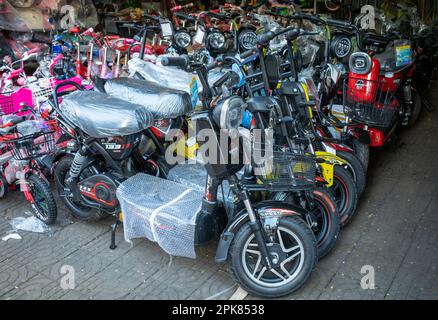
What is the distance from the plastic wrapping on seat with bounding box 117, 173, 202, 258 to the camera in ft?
10.8

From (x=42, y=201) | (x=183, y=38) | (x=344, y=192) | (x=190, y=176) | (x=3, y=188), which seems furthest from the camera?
(x=183, y=38)

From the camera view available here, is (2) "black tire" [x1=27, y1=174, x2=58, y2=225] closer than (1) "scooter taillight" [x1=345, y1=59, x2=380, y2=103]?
Yes

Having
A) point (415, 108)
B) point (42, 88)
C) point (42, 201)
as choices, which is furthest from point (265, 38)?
point (415, 108)

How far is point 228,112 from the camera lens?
272 centimetres

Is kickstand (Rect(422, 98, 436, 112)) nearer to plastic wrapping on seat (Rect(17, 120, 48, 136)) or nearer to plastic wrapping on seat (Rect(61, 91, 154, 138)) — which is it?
plastic wrapping on seat (Rect(61, 91, 154, 138))

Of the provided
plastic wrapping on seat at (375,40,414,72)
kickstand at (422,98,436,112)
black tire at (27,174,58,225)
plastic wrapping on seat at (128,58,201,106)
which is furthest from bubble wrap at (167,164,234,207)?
kickstand at (422,98,436,112)

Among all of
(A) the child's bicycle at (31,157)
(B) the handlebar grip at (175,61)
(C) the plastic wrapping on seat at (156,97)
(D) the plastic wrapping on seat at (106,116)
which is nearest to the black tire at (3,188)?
(A) the child's bicycle at (31,157)

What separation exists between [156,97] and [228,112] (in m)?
1.35

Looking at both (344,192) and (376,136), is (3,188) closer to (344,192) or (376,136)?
(344,192)

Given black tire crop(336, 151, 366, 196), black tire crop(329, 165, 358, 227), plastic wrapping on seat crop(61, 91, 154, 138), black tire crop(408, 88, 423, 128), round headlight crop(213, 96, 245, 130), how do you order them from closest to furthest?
round headlight crop(213, 96, 245, 130), plastic wrapping on seat crop(61, 91, 154, 138), black tire crop(329, 165, 358, 227), black tire crop(336, 151, 366, 196), black tire crop(408, 88, 423, 128)

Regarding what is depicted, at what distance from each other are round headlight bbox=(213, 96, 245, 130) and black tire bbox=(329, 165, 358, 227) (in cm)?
132

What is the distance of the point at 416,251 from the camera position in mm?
3617

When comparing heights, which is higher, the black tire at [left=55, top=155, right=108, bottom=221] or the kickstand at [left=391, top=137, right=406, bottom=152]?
the black tire at [left=55, top=155, right=108, bottom=221]

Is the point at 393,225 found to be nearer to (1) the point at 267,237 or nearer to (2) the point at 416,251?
(2) the point at 416,251
